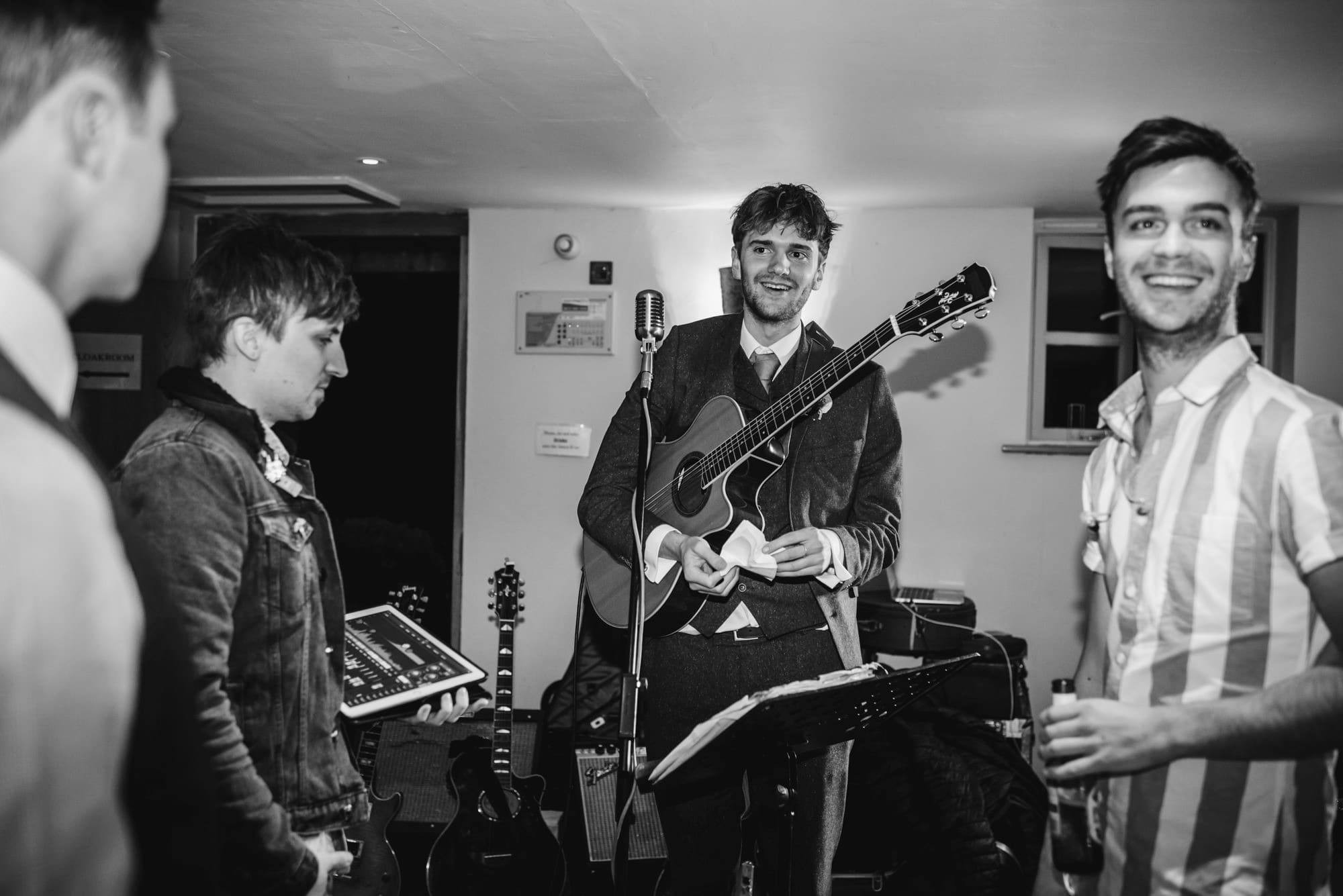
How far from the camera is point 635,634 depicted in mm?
2047

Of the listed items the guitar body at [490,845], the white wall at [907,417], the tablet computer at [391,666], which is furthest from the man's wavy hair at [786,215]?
the white wall at [907,417]

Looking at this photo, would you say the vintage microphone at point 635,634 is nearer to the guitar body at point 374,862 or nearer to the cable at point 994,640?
the guitar body at point 374,862

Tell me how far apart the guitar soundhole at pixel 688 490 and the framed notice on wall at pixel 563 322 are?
8.32 feet

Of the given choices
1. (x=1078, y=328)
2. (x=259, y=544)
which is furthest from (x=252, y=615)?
(x=1078, y=328)

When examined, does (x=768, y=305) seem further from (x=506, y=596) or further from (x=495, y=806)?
(x=495, y=806)

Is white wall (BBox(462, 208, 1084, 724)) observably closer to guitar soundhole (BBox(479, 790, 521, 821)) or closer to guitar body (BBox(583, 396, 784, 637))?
guitar soundhole (BBox(479, 790, 521, 821))

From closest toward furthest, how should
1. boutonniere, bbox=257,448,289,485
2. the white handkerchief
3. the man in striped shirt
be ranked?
1. the man in striped shirt
2. boutonniere, bbox=257,448,289,485
3. the white handkerchief

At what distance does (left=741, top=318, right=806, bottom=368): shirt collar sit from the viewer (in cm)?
244

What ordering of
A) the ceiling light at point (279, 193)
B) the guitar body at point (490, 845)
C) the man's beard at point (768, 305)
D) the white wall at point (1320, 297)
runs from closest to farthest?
the man's beard at point (768, 305)
the guitar body at point (490, 845)
the ceiling light at point (279, 193)
the white wall at point (1320, 297)

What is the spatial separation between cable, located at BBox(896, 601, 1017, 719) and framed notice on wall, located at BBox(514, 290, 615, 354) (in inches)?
74.5

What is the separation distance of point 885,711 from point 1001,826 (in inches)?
72.3

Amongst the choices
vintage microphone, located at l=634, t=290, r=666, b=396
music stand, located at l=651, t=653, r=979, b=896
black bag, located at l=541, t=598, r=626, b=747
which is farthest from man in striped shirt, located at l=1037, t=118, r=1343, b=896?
black bag, located at l=541, t=598, r=626, b=747

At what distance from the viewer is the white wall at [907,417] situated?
15.7ft

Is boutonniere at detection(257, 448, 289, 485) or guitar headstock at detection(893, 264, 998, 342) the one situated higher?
guitar headstock at detection(893, 264, 998, 342)
